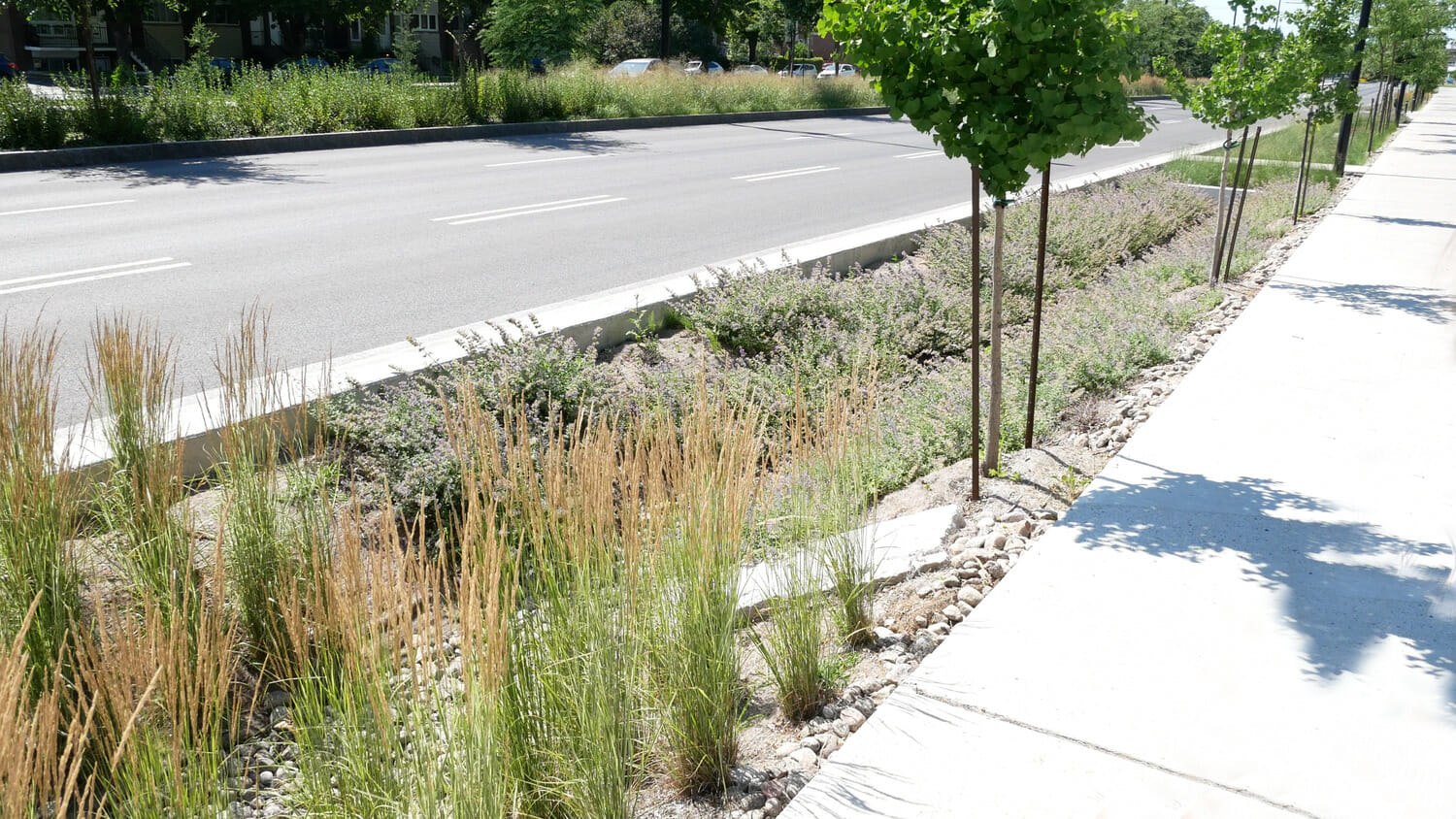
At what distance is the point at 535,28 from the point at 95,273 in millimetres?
16135

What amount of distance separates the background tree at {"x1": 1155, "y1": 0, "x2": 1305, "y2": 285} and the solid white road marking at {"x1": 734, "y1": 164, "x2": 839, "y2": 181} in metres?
6.95

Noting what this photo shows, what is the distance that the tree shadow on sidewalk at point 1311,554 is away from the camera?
11.1 ft

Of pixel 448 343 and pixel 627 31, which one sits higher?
pixel 627 31

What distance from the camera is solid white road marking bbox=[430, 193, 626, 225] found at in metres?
10.9

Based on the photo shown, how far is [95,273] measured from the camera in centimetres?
802

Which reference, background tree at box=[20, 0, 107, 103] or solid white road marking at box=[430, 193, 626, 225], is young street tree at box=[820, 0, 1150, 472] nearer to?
solid white road marking at box=[430, 193, 626, 225]

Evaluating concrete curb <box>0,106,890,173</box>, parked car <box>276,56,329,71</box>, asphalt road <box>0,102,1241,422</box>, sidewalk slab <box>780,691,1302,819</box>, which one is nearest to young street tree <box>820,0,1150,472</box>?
sidewalk slab <box>780,691,1302,819</box>

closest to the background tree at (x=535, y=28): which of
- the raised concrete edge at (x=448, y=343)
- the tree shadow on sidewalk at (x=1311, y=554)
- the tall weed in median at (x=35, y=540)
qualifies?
the raised concrete edge at (x=448, y=343)

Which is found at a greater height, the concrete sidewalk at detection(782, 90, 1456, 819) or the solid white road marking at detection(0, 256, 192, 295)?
the solid white road marking at detection(0, 256, 192, 295)

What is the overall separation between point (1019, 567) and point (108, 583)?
299 centimetres

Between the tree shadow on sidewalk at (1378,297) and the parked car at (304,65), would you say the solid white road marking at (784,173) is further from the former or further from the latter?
the parked car at (304,65)

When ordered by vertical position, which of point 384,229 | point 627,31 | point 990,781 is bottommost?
point 990,781

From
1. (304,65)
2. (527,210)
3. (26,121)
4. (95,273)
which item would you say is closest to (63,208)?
(95,273)

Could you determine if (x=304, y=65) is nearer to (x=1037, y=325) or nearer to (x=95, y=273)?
(x=95, y=273)
